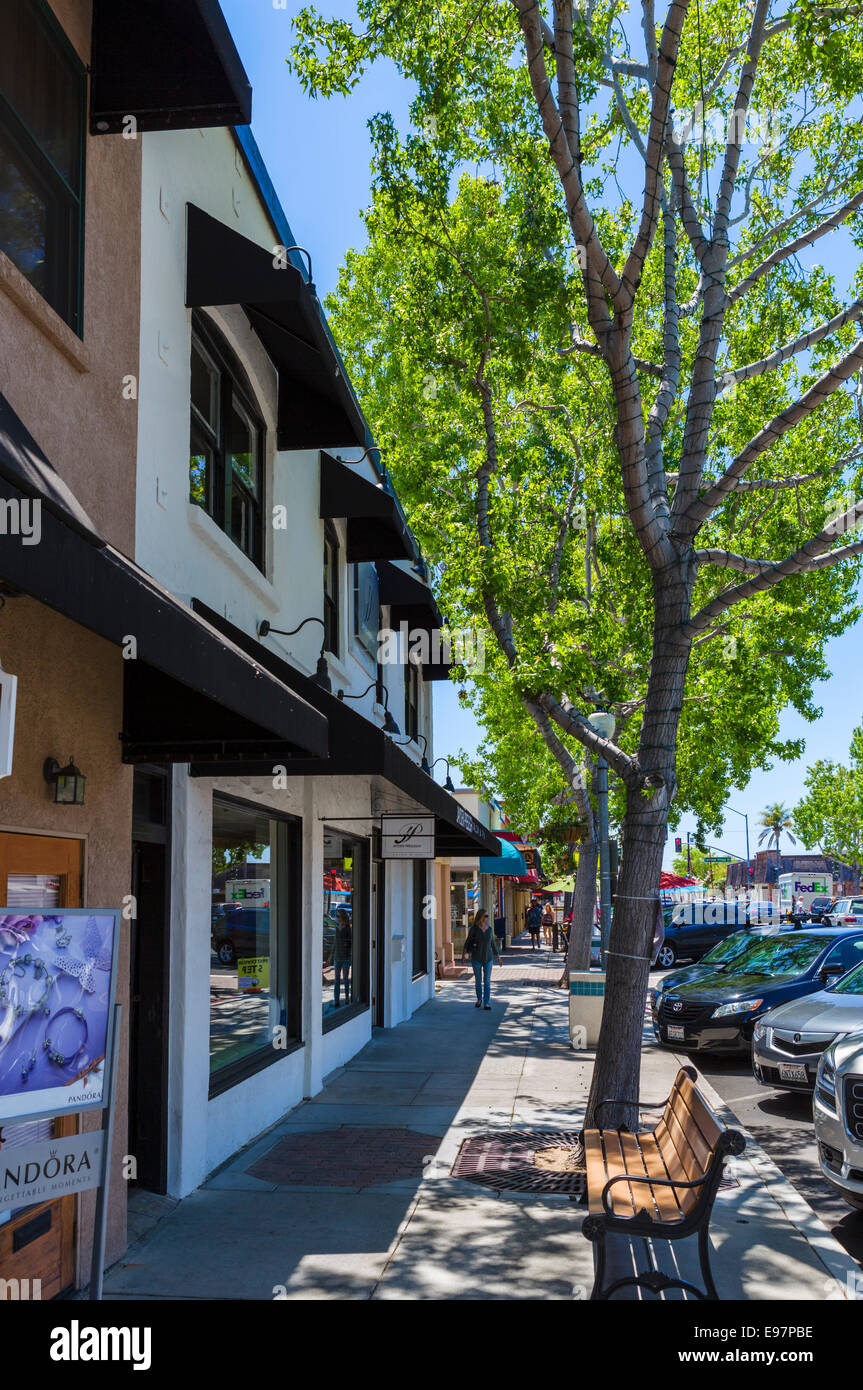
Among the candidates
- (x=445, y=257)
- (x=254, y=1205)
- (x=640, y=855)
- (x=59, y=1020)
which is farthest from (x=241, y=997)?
(x=445, y=257)

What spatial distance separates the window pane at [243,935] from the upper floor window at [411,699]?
29.8 feet

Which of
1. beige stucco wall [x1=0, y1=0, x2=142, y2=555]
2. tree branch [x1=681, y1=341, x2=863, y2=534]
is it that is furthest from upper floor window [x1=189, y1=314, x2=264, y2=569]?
tree branch [x1=681, y1=341, x2=863, y2=534]

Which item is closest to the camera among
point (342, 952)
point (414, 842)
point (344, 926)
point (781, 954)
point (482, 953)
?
point (342, 952)

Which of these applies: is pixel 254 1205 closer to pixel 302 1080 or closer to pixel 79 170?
pixel 302 1080

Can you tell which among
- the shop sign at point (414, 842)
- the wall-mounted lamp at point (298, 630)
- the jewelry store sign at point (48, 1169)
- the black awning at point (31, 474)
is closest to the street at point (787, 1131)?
the shop sign at point (414, 842)

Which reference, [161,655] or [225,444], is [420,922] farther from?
[161,655]

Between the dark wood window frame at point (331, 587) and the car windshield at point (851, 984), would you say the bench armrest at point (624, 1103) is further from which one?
the dark wood window frame at point (331, 587)

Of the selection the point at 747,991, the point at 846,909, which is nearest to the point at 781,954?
the point at 747,991

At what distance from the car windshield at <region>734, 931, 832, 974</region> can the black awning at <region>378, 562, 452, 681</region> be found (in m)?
6.72

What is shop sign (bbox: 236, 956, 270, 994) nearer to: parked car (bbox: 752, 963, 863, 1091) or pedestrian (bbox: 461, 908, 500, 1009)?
parked car (bbox: 752, 963, 863, 1091)

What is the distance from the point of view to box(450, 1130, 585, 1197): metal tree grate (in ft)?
25.7

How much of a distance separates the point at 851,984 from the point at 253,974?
5777 millimetres

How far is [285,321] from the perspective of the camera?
9.05 m
